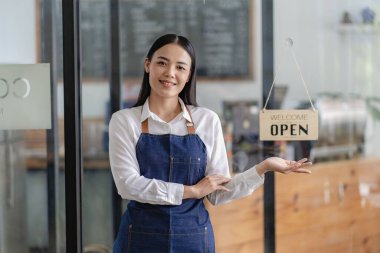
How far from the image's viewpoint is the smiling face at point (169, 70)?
163cm

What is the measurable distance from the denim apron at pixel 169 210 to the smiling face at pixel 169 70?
13 cm

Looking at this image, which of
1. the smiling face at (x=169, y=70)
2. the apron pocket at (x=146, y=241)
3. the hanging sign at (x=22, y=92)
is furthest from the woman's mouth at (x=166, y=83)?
the hanging sign at (x=22, y=92)

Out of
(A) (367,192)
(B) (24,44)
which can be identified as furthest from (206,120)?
(A) (367,192)

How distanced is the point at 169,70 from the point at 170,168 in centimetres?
29

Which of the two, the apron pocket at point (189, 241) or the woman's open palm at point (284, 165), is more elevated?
the woman's open palm at point (284, 165)

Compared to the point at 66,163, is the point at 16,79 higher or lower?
higher

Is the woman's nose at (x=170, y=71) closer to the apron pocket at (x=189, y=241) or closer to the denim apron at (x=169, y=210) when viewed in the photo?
the denim apron at (x=169, y=210)

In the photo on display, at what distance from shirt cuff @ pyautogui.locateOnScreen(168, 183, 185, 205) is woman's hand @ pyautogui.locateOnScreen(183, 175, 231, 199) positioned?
15 millimetres

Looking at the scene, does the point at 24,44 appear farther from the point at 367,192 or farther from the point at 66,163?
the point at 367,192

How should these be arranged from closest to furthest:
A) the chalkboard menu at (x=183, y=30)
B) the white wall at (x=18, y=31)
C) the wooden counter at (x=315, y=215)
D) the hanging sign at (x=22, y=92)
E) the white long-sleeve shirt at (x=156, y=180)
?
1. the white long-sleeve shirt at (x=156, y=180)
2. the hanging sign at (x=22, y=92)
3. the white wall at (x=18, y=31)
4. the wooden counter at (x=315, y=215)
5. the chalkboard menu at (x=183, y=30)

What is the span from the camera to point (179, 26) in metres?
3.09

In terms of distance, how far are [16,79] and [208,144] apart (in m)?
0.82

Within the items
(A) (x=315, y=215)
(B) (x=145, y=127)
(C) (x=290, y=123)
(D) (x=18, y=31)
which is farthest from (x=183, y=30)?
(B) (x=145, y=127)

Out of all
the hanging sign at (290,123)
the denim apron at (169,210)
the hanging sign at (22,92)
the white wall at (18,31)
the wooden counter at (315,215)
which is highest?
the white wall at (18,31)
